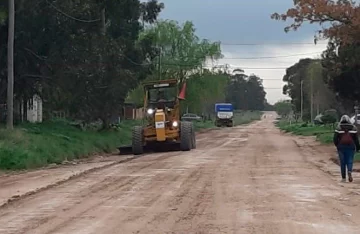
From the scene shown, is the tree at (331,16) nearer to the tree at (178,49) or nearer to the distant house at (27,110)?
the distant house at (27,110)

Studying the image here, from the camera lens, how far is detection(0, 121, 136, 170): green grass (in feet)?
84.9

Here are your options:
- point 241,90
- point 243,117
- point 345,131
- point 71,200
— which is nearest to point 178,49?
point 345,131

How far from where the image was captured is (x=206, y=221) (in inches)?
491

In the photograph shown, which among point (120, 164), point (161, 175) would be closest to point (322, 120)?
point (120, 164)

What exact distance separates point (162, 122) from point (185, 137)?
1577 millimetres

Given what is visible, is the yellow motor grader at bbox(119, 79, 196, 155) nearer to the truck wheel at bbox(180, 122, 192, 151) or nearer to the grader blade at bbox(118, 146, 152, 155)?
the truck wheel at bbox(180, 122, 192, 151)

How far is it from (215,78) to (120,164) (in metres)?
60.4

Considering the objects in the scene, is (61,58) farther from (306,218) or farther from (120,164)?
(306,218)

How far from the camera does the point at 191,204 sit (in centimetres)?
1475

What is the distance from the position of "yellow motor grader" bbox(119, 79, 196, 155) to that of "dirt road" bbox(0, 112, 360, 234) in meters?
11.3

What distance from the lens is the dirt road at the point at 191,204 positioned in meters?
11.9

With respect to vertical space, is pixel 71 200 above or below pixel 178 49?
below

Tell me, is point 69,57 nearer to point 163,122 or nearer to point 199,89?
point 163,122

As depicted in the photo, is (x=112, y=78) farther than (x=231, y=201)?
Yes
